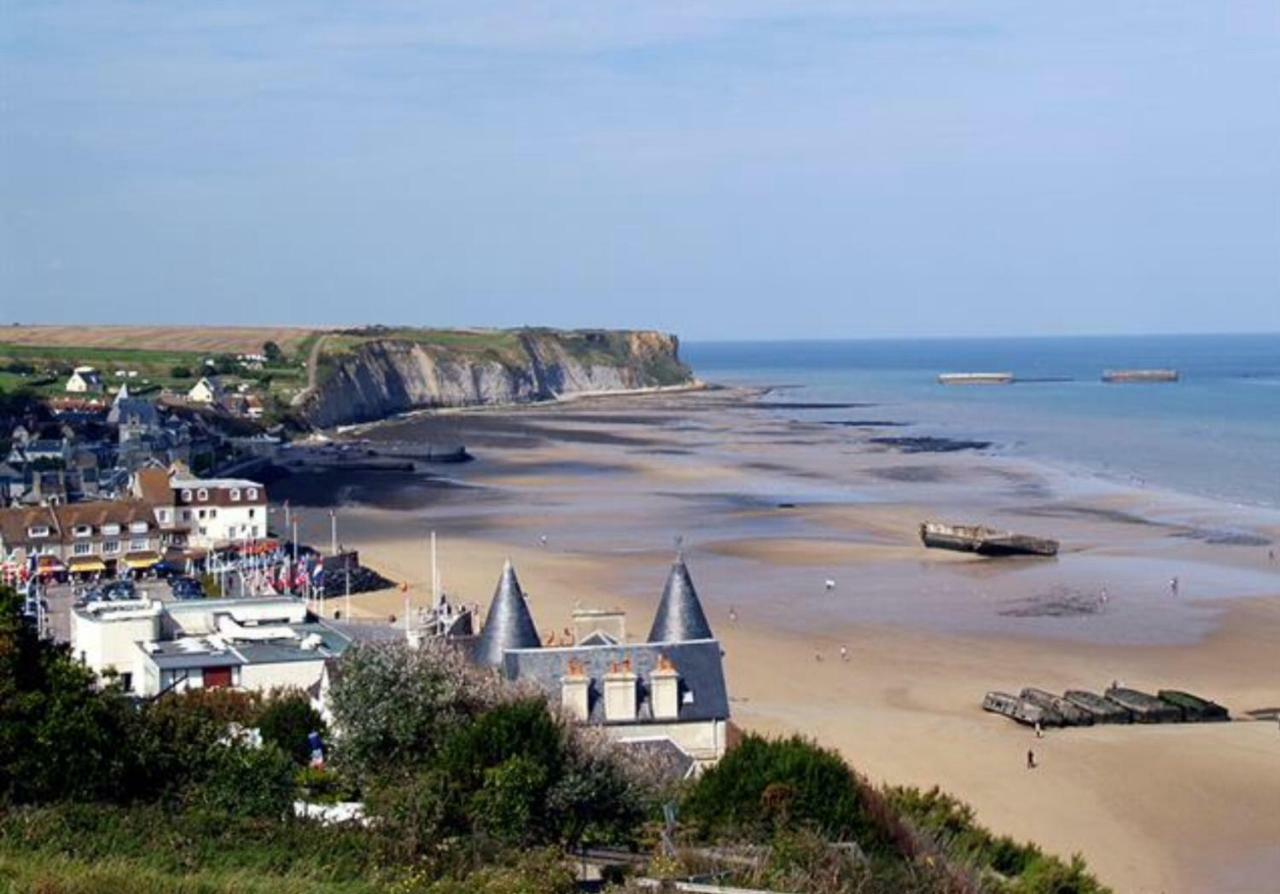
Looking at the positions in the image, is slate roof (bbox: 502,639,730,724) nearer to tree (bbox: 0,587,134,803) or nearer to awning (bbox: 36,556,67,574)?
tree (bbox: 0,587,134,803)

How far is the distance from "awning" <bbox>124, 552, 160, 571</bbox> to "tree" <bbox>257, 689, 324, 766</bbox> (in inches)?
1084

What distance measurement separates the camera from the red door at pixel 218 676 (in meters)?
25.1

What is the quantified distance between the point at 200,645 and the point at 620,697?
7992 millimetres

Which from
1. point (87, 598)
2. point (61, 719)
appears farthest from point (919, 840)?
point (87, 598)

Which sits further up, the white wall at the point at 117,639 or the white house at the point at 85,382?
the white house at the point at 85,382

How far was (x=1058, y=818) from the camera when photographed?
25.7 meters

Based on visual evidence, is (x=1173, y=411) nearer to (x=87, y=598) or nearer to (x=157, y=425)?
(x=157, y=425)

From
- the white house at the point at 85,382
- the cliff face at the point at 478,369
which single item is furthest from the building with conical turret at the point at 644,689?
the cliff face at the point at 478,369

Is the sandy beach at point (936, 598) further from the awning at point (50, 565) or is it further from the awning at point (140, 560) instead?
the awning at point (50, 565)

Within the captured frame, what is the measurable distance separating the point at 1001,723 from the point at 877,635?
8.24m

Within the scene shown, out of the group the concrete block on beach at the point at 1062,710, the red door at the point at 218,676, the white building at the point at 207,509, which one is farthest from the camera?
the white building at the point at 207,509

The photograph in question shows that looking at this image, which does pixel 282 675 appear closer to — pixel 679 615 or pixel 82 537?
pixel 679 615

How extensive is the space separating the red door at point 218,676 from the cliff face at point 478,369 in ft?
286

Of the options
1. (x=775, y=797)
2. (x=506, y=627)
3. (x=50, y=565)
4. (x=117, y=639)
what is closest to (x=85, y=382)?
(x=50, y=565)
